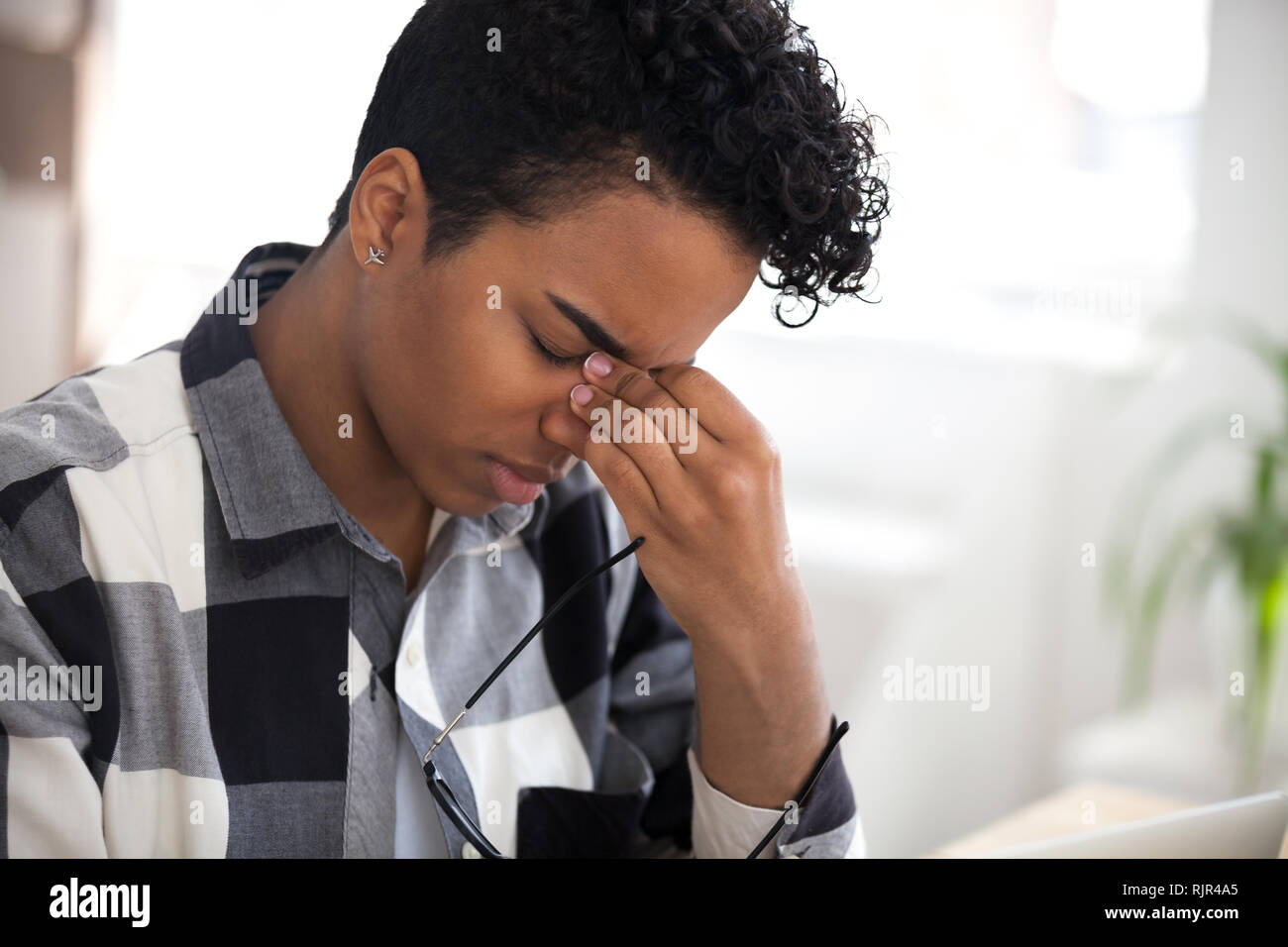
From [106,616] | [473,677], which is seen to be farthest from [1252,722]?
[106,616]

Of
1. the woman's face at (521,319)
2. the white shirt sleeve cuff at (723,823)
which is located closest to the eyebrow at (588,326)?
the woman's face at (521,319)

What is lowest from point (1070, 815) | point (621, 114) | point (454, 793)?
point (1070, 815)

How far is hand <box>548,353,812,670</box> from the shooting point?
2.79 ft

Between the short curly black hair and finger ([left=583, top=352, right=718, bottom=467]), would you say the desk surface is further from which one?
the short curly black hair

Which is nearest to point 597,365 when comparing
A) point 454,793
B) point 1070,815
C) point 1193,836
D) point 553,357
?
point 553,357

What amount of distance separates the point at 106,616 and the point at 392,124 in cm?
45

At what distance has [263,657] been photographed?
2.69 ft

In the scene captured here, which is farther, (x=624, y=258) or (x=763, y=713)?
(x=763, y=713)

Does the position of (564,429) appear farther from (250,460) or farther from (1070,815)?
(1070,815)

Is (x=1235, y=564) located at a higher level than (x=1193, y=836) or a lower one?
higher

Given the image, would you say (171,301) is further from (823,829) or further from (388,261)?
(823,829)

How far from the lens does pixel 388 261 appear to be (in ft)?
2.78

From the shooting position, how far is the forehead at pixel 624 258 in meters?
0.78

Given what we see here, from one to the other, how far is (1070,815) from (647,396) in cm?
78
